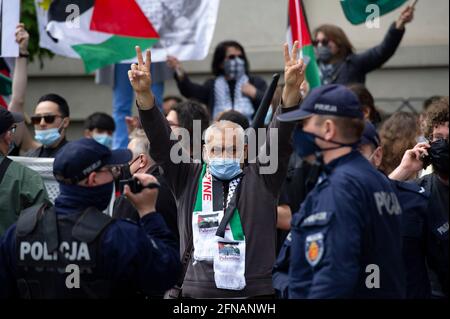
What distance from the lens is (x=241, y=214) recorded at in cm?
611

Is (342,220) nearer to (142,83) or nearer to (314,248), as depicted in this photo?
(314,248)

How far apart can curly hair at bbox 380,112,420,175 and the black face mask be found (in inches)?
60.9

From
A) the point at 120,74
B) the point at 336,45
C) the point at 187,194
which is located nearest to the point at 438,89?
the point at 336,45

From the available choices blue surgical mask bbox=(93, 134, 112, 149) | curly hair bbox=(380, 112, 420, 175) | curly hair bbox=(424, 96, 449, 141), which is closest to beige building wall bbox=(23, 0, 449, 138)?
blue surgical mask bbox=(93, 134, 112, 149)

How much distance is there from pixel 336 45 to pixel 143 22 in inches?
78.4

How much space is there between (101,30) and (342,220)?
200 inches

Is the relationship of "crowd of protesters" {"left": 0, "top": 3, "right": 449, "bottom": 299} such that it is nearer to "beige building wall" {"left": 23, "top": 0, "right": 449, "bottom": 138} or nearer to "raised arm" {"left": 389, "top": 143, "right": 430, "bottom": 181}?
"raised arm" {"left": 389, "top": 143, "right": 430, "bottom": 181}

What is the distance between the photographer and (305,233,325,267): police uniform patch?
4.66 m

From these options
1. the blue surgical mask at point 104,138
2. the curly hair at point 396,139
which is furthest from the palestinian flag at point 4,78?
the curly hair at point 396,139

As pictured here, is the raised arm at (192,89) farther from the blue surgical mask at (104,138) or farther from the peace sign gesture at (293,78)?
the peace sign gesture at (293,78)

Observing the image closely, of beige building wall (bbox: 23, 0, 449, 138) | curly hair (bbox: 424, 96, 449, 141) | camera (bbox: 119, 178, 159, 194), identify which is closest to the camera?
camera (bbox: 119, 178, 159, 194)

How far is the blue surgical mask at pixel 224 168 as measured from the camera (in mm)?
6156

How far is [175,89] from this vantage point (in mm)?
13500

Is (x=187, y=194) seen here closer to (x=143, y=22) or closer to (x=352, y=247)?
(x=352, y=247)
